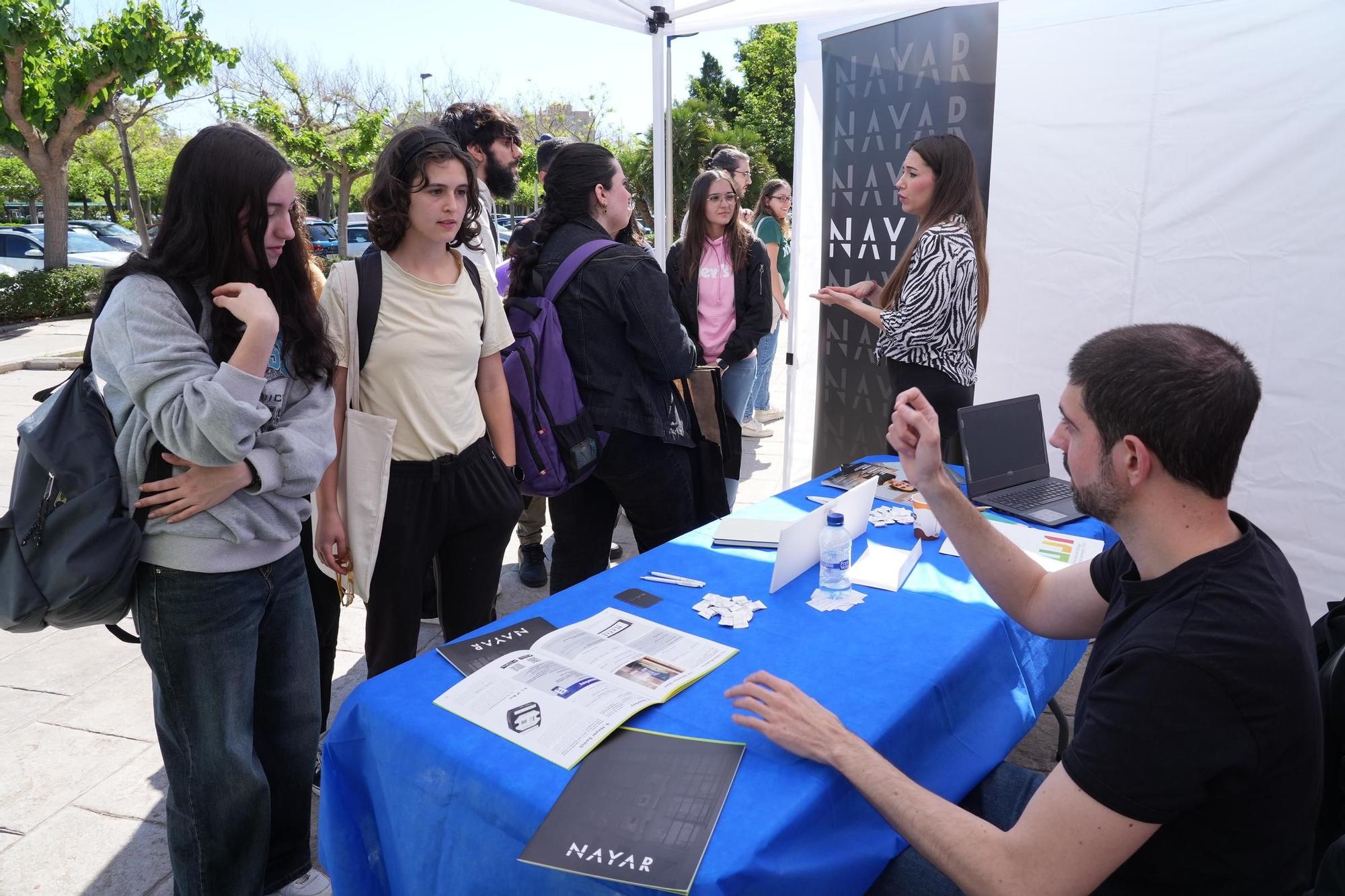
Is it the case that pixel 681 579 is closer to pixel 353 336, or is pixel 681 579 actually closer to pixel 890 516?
pixel 890 516

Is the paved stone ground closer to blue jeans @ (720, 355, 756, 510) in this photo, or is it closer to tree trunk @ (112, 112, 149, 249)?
blue jeans @ (720, 355, 756, 510)

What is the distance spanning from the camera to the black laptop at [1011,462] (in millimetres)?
2379

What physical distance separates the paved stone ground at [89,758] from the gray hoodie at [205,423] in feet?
3.28

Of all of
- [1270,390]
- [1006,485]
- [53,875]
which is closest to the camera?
[53,875]

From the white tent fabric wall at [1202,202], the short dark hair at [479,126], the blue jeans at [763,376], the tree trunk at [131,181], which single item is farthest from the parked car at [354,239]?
the white tent fabric wall at [1202,202]

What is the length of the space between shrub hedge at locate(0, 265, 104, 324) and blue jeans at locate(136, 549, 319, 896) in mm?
12936

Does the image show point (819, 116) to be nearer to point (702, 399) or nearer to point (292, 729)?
point (702, 399)

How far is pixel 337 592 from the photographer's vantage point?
2324 millimetres

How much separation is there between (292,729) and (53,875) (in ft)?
2.61

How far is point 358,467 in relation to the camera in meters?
2.02

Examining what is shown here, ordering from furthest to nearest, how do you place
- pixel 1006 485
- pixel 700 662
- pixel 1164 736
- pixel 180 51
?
pixel 180 51
pixel 1006 485
pixel 700 662
pixel 1164 736

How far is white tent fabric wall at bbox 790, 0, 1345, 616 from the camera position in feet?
8.96

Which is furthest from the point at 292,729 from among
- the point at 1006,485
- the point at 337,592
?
the point at 1006,485

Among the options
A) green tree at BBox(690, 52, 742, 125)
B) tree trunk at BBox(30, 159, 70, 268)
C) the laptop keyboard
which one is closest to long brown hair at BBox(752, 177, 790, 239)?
the laptop keyboard
